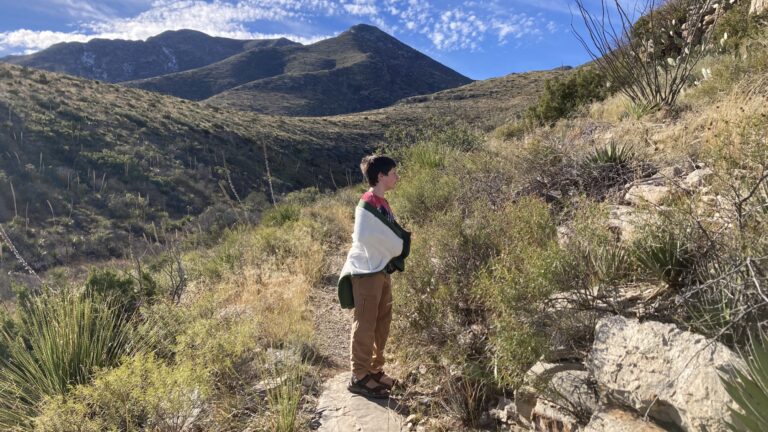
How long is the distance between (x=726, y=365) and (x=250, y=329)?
11.5 feet

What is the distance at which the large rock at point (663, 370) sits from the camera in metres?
1.90

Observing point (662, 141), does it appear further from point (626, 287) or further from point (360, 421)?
point (360, 421)

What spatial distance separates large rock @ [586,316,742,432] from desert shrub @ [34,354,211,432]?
8.47 feet

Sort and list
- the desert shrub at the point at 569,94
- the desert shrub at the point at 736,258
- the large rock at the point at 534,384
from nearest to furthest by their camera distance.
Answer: the desert shrub at the point at 736,258, the large rock at the point at 534,384, the desert shrub at the point at 569,94

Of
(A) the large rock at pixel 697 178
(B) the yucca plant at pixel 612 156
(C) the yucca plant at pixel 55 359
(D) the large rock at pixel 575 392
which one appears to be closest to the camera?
(D) the large rock at pixel 575 392

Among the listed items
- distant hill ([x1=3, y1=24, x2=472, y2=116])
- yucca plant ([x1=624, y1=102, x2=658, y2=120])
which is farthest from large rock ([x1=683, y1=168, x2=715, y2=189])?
distant hill ([x1=3, y1=24, x2=472, y2=116])

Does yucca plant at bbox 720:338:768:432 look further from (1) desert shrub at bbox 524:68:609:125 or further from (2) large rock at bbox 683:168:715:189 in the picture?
(1) desert shrub at bbox 524:68:609:125

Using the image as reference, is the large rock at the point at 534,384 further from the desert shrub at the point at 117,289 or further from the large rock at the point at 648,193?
the desert shrub at the point at 117,289

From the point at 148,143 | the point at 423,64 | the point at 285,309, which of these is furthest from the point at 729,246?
the point at 423,64

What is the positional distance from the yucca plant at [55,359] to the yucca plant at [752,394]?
3.71 m

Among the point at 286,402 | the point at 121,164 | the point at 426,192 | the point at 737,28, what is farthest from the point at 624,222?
the point at 121,164

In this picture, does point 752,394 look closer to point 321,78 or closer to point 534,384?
point 534,384

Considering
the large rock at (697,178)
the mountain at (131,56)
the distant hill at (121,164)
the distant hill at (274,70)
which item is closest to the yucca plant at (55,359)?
the large rock at (697,178)

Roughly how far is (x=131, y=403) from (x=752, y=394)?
11.2 ft
